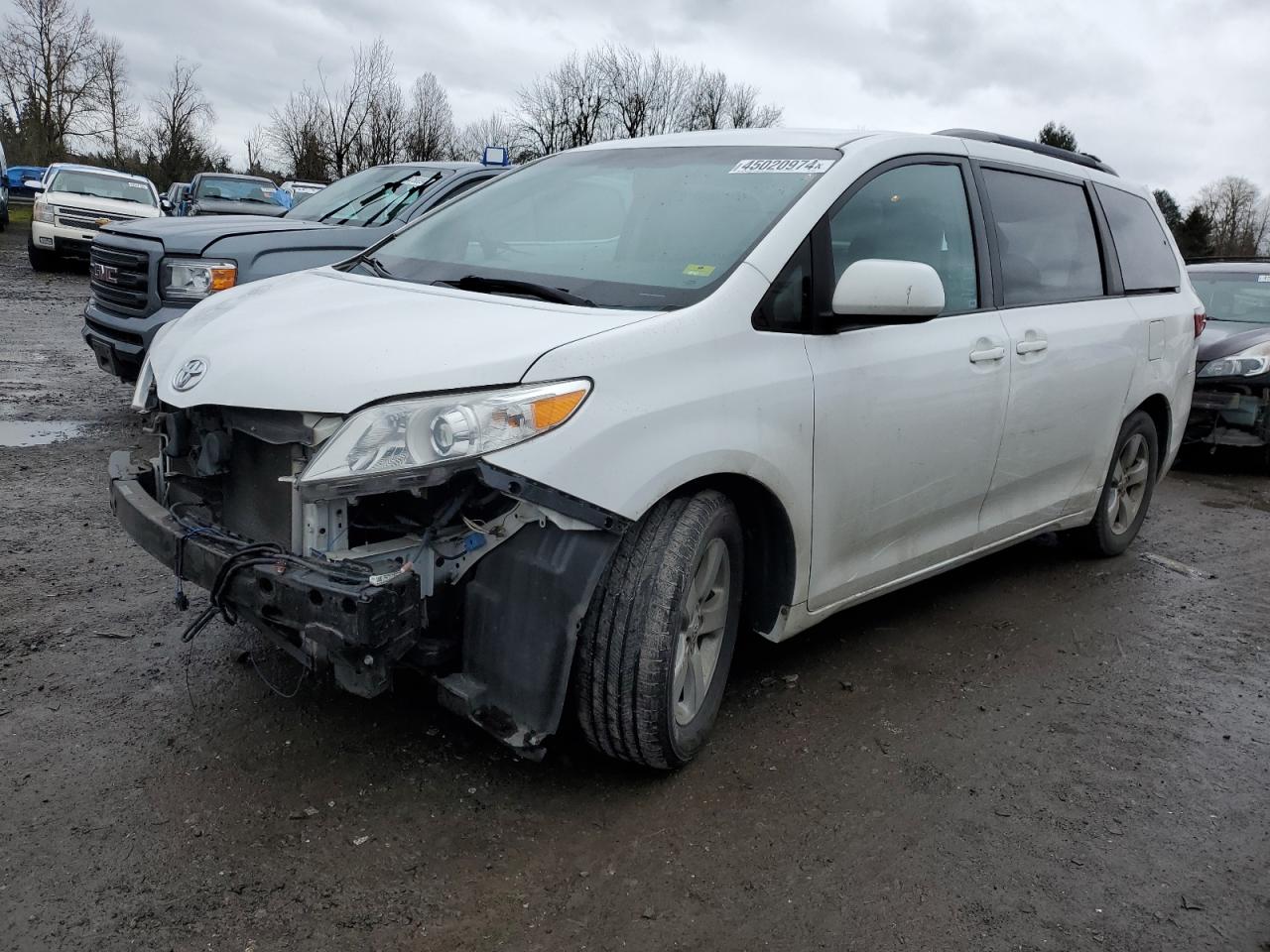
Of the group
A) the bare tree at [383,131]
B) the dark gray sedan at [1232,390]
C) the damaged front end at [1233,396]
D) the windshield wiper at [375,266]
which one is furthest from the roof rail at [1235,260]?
the bare tree at [383,131]

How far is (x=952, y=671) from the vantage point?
4.00 meters

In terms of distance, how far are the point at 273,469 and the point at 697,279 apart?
127cm

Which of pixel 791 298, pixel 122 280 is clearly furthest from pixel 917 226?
pixel 122 280

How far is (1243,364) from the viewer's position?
322 inches

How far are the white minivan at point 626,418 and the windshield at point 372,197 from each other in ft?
11.6

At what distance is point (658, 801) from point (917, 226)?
6.93ft

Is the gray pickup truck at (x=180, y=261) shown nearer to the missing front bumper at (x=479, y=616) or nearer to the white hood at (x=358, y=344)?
the white hood at (x=358, y=344)

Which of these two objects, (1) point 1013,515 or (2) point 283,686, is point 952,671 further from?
(2) point 283,686

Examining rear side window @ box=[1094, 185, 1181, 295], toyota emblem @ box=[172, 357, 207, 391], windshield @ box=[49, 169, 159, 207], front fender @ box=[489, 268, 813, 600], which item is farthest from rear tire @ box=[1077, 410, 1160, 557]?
windshield @ box=[49, 169, 159, 207]

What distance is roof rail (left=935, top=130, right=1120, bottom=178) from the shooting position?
172 inches

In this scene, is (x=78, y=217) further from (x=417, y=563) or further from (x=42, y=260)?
(x=417, y=563)

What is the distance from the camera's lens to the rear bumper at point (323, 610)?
243 cm

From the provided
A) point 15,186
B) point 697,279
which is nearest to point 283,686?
point 697,279

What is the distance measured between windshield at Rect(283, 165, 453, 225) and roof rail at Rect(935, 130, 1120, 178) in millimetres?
4210
